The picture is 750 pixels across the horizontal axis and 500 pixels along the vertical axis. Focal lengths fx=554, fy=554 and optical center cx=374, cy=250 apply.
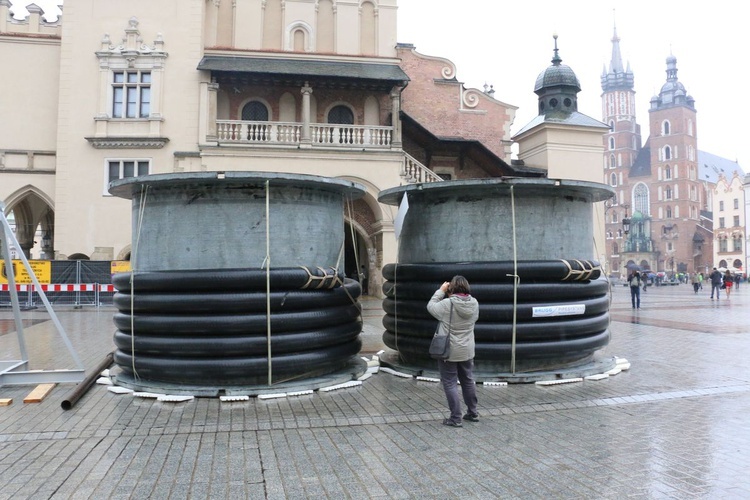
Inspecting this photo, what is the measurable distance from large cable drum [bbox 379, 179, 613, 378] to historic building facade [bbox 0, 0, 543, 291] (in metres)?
15.3

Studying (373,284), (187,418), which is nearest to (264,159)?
(373,284)

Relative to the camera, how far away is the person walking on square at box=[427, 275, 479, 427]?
5.70 m

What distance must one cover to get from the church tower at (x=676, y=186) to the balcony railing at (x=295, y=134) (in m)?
96.7

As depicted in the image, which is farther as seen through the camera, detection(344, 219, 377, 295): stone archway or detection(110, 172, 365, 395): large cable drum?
detection(344, 219, 377, 295): stone archway

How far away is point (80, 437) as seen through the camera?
208 inches

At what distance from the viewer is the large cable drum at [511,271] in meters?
7.51

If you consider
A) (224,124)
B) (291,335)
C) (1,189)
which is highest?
(224,124)

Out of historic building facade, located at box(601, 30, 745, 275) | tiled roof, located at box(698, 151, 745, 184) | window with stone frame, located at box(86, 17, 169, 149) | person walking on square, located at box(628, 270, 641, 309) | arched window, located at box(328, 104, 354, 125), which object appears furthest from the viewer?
tiled roof, located at box(698, 151, 745, 184)

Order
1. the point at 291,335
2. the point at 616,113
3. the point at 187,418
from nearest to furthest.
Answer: the point at 187,418
the point at 291,335
the point at 616,113

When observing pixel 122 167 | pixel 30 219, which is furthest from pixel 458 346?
pixel 30 219

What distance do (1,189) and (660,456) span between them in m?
28.9

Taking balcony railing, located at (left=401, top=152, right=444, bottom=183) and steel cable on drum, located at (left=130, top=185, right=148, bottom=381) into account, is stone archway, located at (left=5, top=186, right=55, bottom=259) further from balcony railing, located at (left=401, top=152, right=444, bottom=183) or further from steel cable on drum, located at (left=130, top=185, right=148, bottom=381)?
steel cable on drum, located at (left=130, top=185, right=148, bottom=381)

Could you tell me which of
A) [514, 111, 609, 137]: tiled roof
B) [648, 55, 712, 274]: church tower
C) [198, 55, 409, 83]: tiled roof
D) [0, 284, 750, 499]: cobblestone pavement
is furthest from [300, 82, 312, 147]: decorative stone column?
[648, 55, 712, 274]: church tower

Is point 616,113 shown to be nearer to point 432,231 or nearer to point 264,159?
point 264,159
